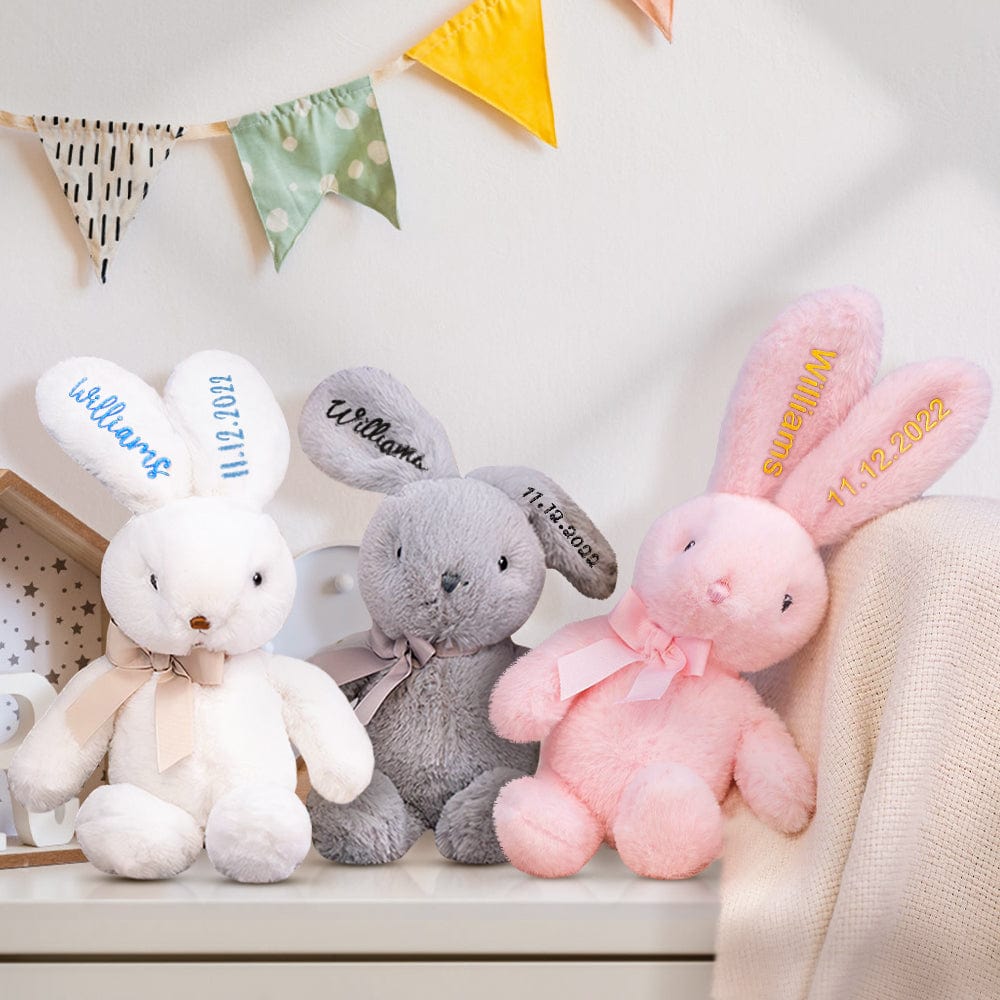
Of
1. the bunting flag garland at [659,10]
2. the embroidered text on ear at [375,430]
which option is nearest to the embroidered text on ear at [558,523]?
the embroidered text on ear at [375,430]

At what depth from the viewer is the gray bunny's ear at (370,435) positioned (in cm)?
114

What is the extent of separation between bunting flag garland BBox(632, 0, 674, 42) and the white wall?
0.06ft

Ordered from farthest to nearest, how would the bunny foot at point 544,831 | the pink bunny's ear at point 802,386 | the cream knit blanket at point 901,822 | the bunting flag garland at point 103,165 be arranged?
the bunting flag garland at point 103,165
the pink bunny's ear at point 802,386
the bunny foot at point 544,831
the cream knit blanket at point 901,822

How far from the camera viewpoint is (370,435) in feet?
3.77

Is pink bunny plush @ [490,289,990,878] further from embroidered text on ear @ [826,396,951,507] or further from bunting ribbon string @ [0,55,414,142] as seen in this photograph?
bunting ribbon string @ [0,55,414,142]

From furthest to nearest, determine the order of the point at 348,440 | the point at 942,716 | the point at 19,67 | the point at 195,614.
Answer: the point at 19,67 → the point at 348,440 → the point at 195,614 → the point at 942,716

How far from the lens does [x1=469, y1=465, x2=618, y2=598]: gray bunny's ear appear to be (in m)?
1.14

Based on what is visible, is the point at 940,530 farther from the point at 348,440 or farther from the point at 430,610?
the point at 348,440

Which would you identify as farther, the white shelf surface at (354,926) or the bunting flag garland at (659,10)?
the bunting flag garland at (659,10)

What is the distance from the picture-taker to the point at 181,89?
131 centimetres

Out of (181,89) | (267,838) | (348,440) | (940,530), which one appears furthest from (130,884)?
(181,89)

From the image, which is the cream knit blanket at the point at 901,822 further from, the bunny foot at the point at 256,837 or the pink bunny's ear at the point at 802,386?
the bunny foot at the point at 256,837

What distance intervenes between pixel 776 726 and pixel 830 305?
0.38 meters

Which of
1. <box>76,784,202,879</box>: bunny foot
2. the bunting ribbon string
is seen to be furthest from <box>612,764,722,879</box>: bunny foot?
the bunting ribbon string
